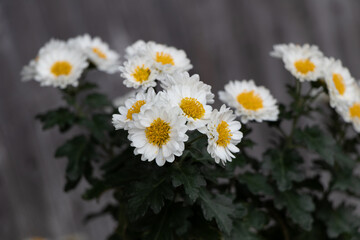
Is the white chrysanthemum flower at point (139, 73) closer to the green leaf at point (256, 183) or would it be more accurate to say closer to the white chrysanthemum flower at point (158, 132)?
the white chrysanthemum flower at point (158, 132)

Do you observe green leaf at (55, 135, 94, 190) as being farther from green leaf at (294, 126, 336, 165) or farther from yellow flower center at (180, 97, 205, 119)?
green leaf at (294, 126, 336, 165)

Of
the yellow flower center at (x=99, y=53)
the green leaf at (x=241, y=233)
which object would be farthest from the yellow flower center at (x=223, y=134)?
the yellow flower center at (x=99, y=53)

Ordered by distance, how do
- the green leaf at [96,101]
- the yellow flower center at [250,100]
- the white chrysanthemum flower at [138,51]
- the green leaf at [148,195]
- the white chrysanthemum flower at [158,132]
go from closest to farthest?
the white chrysanthemum flower at [158,132] < the green leaf at [148,195] < the white chrysanthemum flower at [138,51] < the yellow flower center at [250,100] < the green leaf at [96,101]

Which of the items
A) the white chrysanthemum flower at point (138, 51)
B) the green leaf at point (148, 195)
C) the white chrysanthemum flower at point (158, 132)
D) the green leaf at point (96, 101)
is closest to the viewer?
the white chrysanthemum flower at point (158, 132)

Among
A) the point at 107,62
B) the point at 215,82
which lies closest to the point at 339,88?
the point at 107,62

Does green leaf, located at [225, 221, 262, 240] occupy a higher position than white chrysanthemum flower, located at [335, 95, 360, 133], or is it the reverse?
white chrysanthemum flower, located at [335, 95, 360, 133]

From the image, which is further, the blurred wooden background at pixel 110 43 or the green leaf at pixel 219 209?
the blurred wooden background at pixel 110 43

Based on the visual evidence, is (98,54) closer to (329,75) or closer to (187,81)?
(187,81)

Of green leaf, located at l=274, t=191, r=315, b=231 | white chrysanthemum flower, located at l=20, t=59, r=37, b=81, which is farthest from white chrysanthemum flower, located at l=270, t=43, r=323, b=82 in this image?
white chrysanthemum flower, located at l=20, t=59, r=37, b=81
